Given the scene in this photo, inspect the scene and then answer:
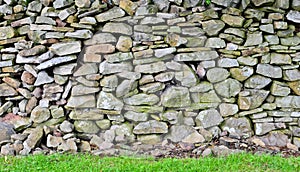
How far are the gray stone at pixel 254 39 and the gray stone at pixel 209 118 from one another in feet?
2.79

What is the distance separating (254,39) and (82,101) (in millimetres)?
2030

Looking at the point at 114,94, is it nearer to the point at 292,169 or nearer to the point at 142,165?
the point at 142,165

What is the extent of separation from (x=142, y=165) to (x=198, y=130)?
885mm

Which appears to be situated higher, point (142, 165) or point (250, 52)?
point (250, 52)

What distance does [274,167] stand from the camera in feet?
10.4

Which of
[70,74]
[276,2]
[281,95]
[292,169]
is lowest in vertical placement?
[292,169]

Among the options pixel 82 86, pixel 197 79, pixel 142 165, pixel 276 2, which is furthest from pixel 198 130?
pixel 276 2

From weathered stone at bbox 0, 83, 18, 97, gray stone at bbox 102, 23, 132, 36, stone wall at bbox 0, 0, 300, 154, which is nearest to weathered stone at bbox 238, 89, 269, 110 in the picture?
stone wall at bbox 0, 0, 300, 154

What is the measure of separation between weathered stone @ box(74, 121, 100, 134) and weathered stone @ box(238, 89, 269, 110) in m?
1.66

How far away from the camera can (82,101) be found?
378 centimetres

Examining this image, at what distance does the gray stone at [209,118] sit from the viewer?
3.77 meters

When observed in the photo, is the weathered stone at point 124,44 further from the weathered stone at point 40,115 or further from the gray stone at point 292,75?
the gray stone at point 292,75

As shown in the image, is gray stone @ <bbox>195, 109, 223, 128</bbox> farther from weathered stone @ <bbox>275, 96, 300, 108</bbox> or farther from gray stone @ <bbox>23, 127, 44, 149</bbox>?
gray stone @ <bbox>23, 127, 44, 149</bbox>

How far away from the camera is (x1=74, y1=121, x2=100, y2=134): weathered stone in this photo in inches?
149
